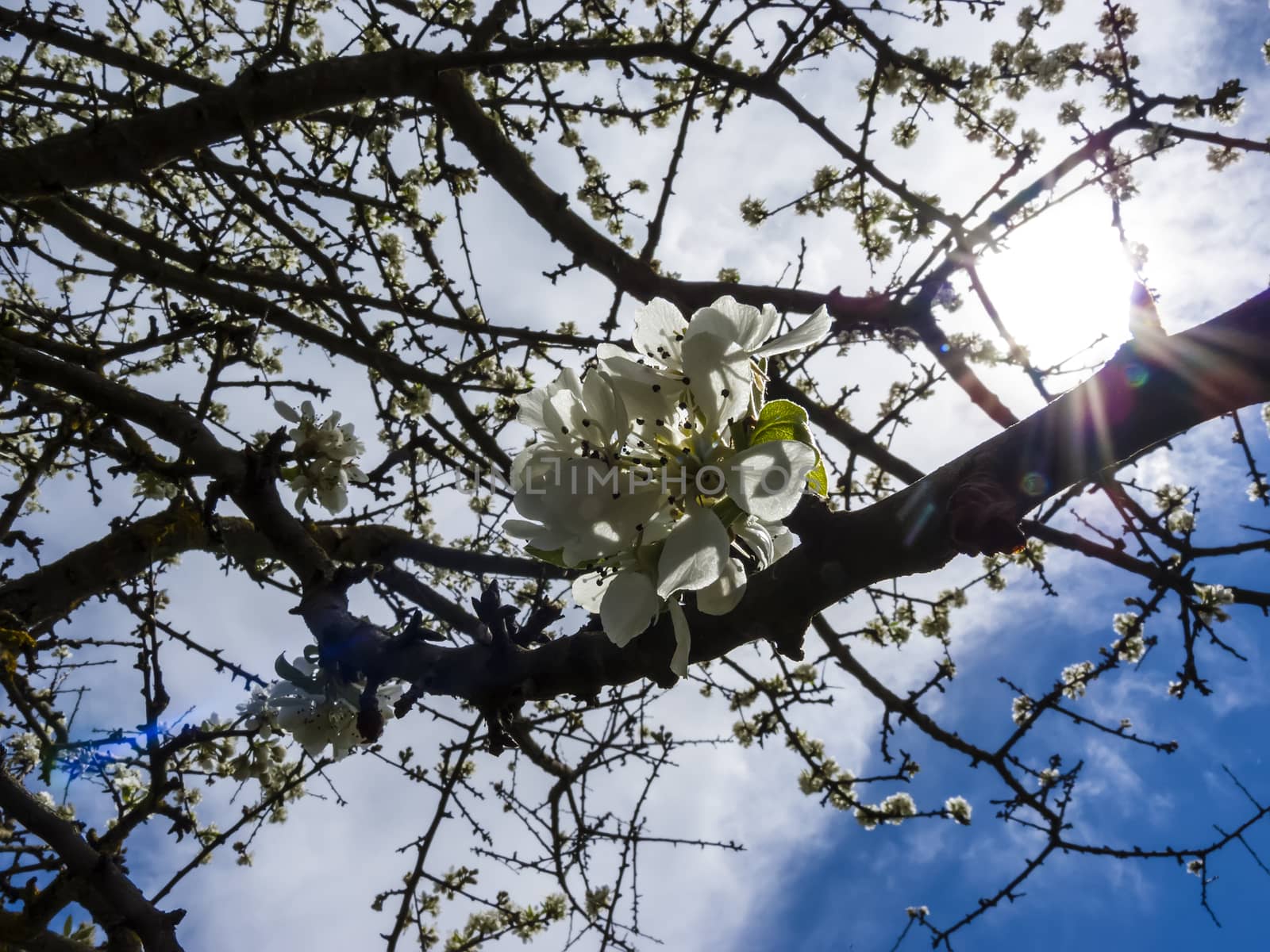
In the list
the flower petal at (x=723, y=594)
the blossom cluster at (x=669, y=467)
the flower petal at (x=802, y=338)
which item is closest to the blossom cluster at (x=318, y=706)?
the blossom cluster at (x=669, y=467)

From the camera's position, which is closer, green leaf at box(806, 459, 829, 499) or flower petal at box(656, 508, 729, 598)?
flower petal at box(656, 508, 729, 598)

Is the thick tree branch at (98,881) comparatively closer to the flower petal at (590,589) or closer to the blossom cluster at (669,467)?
the flower petal at (590,589)

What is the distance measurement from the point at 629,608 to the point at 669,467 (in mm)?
251

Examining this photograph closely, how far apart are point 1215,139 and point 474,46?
3.64 meters

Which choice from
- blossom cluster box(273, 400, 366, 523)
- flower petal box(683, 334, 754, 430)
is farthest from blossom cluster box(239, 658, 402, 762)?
flower petal box(683, 334, 754, 430)

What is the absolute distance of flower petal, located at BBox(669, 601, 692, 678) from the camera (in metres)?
1.26

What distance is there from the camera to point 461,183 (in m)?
4.27

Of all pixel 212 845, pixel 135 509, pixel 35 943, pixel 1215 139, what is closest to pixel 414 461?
pixel 135 509

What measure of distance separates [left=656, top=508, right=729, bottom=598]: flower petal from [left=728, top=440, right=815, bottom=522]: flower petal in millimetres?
63

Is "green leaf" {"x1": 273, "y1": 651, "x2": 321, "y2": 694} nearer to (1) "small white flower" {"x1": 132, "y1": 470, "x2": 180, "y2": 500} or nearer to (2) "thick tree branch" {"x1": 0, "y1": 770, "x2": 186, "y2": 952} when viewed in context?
(2) "thick tree branch" {"x1": 0, "y1": 770, "x2": 186, "y2": 952}

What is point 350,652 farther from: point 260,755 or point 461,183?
point 461,183

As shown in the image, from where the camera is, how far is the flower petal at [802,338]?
4.15 feet

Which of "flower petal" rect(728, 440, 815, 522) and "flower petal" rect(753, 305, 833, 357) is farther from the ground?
"flower petal" rect(753, 305, 833, 357)

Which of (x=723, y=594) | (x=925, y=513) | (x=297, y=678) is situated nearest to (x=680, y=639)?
(x=723, y=594)
